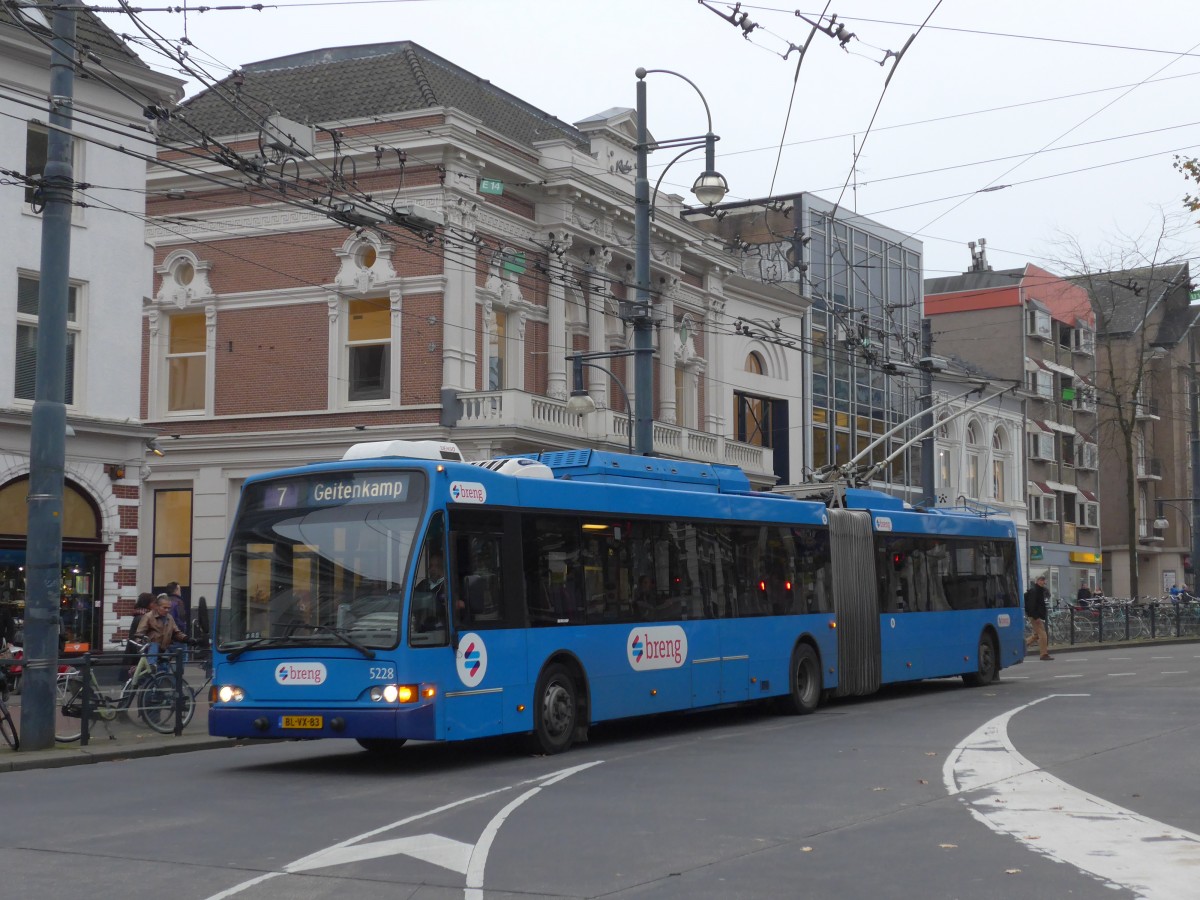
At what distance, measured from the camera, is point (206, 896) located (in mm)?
8289

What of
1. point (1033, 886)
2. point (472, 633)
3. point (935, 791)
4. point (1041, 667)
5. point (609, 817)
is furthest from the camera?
point (1041, 667)

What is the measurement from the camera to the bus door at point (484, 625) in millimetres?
14461

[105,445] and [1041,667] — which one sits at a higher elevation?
[105,445]

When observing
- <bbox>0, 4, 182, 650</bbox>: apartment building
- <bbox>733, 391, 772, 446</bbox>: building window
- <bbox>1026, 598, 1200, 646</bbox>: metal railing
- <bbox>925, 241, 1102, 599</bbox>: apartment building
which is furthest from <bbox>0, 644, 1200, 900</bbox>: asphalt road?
<bbox>925, 241, 1102, 599</bbox>: apartment building

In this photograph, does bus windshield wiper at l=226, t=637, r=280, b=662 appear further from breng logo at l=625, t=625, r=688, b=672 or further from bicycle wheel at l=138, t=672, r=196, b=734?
breng logo at l=625, t=625, r=688, b=672

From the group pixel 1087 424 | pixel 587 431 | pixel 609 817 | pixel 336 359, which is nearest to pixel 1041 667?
pixel 587 431

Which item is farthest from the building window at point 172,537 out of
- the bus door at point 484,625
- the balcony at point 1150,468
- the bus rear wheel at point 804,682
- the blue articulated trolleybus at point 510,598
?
the balcony at point 1150,468

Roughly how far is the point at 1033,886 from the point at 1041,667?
2545 cm

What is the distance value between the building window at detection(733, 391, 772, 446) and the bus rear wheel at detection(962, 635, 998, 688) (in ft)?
65.4

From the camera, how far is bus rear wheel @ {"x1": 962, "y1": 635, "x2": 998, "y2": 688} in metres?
26.0

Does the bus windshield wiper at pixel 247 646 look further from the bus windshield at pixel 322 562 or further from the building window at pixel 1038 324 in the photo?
the building window at pixel 1038 324

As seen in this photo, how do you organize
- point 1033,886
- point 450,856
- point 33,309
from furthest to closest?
1. point 33,309
2. point 450,856
3. point 1033,886

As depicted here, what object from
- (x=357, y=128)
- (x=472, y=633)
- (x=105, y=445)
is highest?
A: (x=357, y=128)

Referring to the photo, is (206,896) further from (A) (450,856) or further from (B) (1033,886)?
(B) (1033,886)
